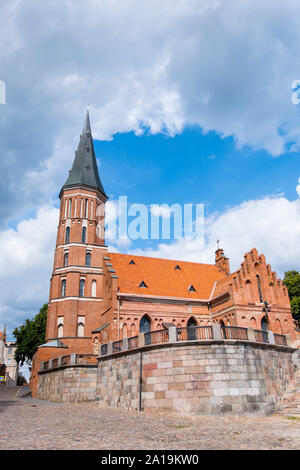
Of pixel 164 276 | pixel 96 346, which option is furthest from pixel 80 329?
pixel 164 276

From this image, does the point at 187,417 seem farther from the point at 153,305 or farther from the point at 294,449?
the point at 153,305

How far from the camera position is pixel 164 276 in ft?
129

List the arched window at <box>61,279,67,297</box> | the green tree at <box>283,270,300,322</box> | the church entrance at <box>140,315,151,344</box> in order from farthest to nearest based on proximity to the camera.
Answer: the green tree at <box>283,270,300,322</box>, the arched window at <box>61,279,67,297</box>, the church entrance at <box>140,315,151,344</box>

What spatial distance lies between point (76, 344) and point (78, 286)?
5882mm

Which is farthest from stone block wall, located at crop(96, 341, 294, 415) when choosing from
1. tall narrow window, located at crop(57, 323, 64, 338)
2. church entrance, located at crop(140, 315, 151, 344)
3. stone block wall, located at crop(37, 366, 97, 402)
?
tall narrow window, located at crop(57, 323, 64, 338)

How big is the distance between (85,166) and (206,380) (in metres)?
32.1

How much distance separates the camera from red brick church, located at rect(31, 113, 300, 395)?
3294 centimetres

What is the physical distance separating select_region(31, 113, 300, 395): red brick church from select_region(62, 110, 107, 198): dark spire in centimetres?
17

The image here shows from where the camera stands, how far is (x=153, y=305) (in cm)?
3466

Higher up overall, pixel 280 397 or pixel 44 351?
pixel 44 351

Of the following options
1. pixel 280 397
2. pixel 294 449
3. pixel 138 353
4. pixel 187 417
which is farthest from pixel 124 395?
pixel 294 449

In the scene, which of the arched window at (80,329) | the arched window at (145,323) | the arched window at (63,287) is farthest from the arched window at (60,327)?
the arched window at (145,323)

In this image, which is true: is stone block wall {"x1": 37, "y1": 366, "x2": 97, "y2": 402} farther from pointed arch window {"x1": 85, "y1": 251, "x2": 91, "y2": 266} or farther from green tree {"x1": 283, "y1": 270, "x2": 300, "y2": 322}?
green tree {"x1": 283, "y1": 270, "x2": 300, "y2": 322}

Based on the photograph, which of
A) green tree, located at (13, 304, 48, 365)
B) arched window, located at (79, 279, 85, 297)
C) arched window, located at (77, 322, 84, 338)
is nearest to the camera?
arched window, located at (77, 322, 84, 338)
